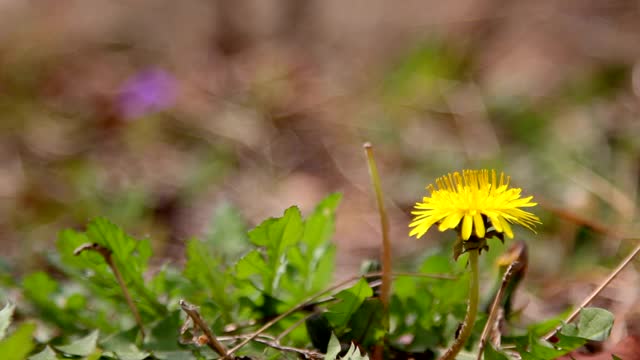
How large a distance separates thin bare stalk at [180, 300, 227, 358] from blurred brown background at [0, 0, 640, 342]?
2.49ft

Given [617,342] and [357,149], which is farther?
[357,149]

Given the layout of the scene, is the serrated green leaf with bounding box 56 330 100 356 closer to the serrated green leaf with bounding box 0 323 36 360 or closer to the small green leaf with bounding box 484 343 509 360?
the serrated green leaf with bounding box 0 323 36 360

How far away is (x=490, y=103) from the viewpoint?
9.88ft

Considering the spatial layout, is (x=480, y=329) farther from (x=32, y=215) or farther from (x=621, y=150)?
(x=32, y=215)

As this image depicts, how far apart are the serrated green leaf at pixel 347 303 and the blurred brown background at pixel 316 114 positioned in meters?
0.63

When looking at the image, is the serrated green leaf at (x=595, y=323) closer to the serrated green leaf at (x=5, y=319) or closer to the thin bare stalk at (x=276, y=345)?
the thin bare stalk at (x=276, y=345)

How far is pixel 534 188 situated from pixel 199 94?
178 centimetres

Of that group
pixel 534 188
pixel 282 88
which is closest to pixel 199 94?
pixel 282 88

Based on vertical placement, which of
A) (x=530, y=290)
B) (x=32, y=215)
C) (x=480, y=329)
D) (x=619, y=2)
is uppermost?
(x=619, y=2)

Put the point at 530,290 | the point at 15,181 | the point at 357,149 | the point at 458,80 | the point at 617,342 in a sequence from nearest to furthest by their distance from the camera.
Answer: the point at 617,342, the point at 530,290, the point at 15,181, the point at 357,149, the point at 458,80

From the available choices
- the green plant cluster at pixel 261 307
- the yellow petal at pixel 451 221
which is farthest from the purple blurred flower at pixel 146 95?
the yellow petal at pixel 451 221

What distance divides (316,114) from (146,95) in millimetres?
749

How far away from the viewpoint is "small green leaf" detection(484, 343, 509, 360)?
38.3 inches

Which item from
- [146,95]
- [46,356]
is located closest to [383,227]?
[46,356]
